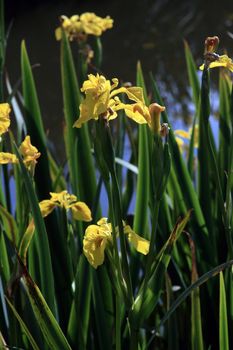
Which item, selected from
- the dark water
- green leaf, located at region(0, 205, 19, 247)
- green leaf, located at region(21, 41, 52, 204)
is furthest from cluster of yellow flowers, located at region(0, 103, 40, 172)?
the dark water

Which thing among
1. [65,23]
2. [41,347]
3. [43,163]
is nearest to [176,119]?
[65,23]

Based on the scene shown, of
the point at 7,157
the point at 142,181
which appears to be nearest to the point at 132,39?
the point at 142,181

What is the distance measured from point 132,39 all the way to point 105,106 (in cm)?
483

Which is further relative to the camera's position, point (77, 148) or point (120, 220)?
point (77, 148)

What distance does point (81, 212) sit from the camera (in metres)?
0.78

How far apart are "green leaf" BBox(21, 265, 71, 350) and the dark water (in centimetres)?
247

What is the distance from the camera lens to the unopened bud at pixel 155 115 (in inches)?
23.1

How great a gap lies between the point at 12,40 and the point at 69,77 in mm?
4639

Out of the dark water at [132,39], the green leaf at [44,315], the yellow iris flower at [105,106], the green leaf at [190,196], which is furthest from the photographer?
the dark water at [132,39]

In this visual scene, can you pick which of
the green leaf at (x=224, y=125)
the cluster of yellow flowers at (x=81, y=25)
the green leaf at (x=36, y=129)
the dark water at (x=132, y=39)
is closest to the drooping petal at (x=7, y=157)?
the green leaf at (x=36, y=129)

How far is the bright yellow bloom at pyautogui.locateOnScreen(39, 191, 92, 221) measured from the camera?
78cm

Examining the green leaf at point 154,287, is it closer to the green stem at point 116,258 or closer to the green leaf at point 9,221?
the green stem at point 116,258

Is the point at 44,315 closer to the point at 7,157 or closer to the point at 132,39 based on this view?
the point at 7,157

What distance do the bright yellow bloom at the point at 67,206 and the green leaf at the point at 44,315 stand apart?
12cm
